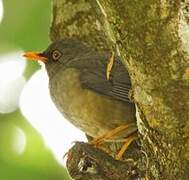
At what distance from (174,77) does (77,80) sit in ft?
7.70

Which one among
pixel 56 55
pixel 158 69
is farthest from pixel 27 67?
pixel 158 69

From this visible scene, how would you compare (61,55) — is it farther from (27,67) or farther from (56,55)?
Result: (27,67)

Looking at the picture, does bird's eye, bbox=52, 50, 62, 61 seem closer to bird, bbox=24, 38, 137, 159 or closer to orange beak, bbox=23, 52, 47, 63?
orange beak, bbox=23, 52, 47, 63

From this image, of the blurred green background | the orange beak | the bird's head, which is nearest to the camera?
the bird's head

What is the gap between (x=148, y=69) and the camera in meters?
3.08

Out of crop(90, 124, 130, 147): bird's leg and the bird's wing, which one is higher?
the bird's wing

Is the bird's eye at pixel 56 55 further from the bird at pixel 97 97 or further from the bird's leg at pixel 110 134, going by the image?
the bird's leg at pixel 110 134

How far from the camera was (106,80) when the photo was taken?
517cm

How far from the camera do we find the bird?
196 inches

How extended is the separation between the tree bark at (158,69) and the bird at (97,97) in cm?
152

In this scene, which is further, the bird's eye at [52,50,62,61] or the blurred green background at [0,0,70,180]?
the blurred green background at [0,0,70,180]

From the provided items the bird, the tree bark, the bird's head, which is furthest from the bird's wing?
the tree bark

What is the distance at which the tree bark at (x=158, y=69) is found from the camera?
300cm

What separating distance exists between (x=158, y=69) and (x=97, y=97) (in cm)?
208
